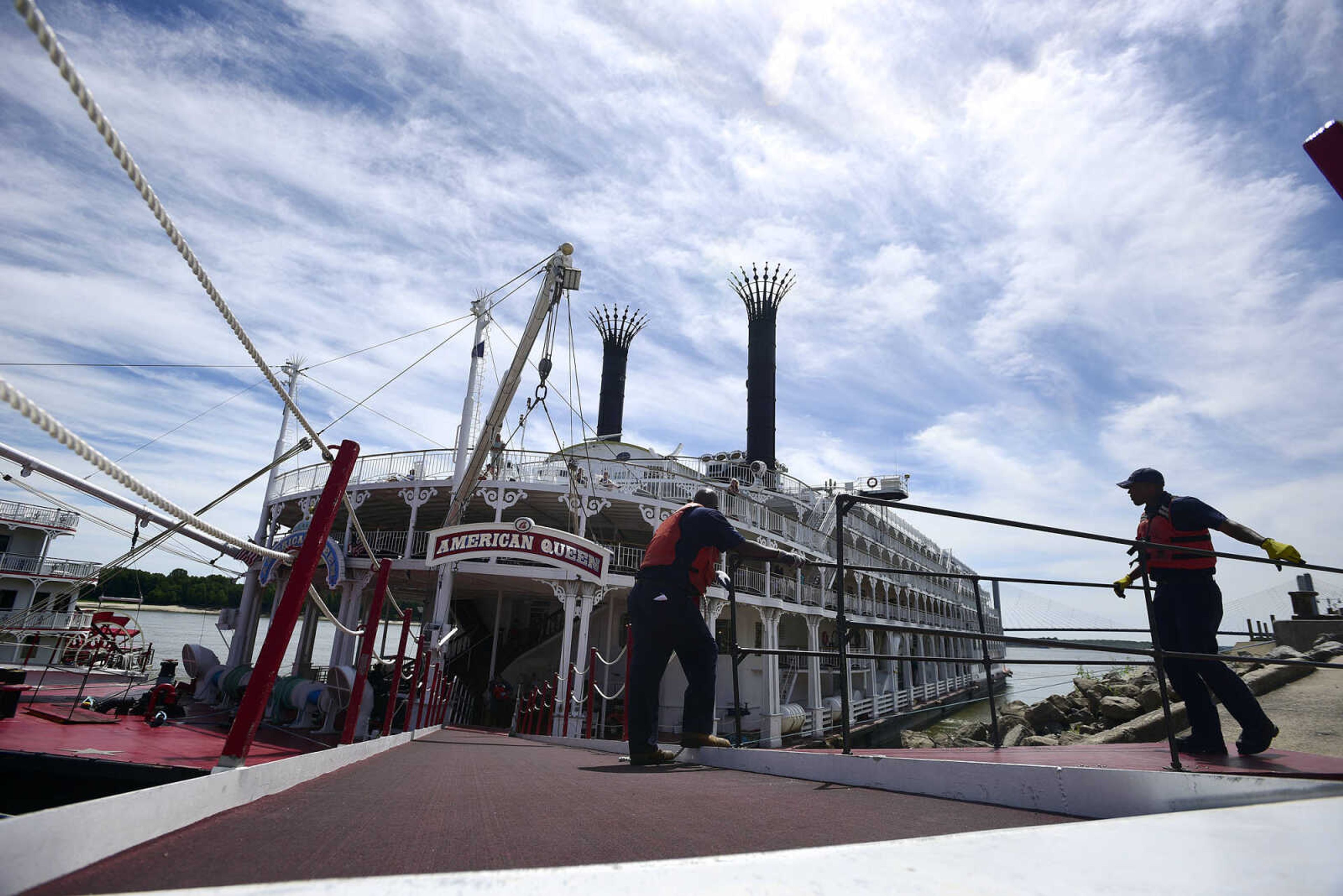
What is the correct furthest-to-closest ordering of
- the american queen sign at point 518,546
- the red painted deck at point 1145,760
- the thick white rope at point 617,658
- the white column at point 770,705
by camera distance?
the white column at point 770,705 → the american queen sign at point 518,546 → the thick white rope at point 617,658 → the red painted deck at point 1145,760

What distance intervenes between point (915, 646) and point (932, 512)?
31894 millimetres

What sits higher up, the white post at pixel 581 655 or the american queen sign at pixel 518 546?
the american queen sign at pixel 518 546

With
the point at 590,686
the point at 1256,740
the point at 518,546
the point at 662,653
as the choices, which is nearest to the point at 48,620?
the point at 518,546

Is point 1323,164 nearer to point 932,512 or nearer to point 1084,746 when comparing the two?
point 932,512

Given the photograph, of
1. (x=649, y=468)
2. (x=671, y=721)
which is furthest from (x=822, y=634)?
(x=649, y=468)

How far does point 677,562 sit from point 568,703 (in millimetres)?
9742

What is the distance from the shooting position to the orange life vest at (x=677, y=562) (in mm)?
4039

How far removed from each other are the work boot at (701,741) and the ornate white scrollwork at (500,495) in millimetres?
10521

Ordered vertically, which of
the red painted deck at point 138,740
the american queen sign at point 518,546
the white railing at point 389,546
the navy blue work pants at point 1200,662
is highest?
the white railing at point 389,546

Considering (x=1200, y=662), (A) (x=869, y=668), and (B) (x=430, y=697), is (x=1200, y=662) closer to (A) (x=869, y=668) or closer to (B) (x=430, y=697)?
(B) (x=430, y=697)

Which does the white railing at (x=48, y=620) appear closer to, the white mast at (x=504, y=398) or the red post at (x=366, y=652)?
the white mast at (x=504, y=398)

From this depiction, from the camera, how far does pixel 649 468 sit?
576 inches

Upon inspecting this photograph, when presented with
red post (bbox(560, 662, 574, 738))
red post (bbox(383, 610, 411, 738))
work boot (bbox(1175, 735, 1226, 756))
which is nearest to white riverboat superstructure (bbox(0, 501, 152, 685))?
red post (bbox(560, 662, 574, 738))

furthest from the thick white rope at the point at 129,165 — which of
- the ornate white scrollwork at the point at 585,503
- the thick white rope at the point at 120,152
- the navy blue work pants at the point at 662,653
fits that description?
the ornate white scrollwork at the point at 585,503
